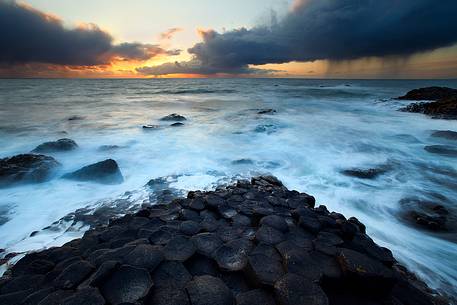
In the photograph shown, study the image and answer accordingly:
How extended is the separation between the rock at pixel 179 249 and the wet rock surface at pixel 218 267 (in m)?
0.01

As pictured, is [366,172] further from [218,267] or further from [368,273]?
[218,267]

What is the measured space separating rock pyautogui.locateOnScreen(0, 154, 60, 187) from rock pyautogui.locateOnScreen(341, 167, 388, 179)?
8716mm

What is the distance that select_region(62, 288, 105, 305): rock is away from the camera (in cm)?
218

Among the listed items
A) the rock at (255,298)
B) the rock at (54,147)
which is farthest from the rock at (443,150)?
the rock at (54,147)

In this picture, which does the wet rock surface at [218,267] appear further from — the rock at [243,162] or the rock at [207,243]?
the rock at [243,162]

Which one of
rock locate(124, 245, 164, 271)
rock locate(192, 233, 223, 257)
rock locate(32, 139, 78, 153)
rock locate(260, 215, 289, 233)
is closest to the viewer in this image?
rock locate(124, 245, 164, 271)

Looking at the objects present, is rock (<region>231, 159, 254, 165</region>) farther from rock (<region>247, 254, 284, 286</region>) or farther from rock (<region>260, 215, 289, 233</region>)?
rock (<region>247, 254, 284, 286</region>)

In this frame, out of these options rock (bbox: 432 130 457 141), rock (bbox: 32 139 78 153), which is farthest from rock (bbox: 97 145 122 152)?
rock (bbox: 432 130 457 141)

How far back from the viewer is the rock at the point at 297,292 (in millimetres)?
2261

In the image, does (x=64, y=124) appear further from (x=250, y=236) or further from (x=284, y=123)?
(x=250, y=236)

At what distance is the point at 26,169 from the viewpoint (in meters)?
6.90

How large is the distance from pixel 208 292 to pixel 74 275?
1.42 m

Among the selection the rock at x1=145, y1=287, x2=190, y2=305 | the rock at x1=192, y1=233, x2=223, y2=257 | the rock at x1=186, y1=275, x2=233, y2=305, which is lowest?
the rock at x1=192, y1=233, x2=223, y2=257

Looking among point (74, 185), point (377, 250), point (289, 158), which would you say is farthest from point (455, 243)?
point (74, 185)
